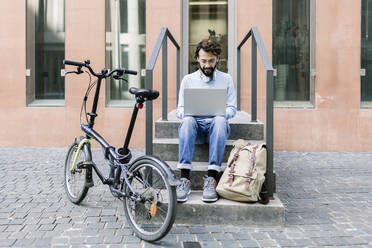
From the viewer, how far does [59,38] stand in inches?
342

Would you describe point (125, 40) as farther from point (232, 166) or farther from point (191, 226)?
point (191, 226)

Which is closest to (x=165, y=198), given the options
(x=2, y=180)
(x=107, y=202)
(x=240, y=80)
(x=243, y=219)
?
(x=243, y=219)

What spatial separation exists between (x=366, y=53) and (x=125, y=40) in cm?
500

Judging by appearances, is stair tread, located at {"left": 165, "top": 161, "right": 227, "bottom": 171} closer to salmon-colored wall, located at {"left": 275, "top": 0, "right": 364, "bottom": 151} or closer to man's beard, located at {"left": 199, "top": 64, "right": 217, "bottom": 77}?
man's beard, located at {"left": 199, "top": 64, "right": 217, "bottom": 77}

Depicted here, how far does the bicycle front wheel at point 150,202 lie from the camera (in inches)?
124

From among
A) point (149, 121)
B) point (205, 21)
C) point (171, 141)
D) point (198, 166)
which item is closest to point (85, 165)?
point (149, 121)

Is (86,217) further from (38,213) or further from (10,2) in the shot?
(10,2)

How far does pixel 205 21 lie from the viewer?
8.49m

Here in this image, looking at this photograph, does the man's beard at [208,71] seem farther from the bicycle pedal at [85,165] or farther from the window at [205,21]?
the window at [205,21]

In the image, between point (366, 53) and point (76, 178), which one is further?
point (366, 53)

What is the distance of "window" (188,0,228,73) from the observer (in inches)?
332

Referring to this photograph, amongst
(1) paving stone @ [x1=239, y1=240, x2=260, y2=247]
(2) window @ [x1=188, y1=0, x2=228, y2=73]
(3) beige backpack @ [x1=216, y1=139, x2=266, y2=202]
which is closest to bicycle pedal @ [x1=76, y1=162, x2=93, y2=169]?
(3) beige backpack @ [x1=216, y1=139, x2=266, y2=202]

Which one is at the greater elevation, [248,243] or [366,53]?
[366,53]

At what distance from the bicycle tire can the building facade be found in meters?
3.62
